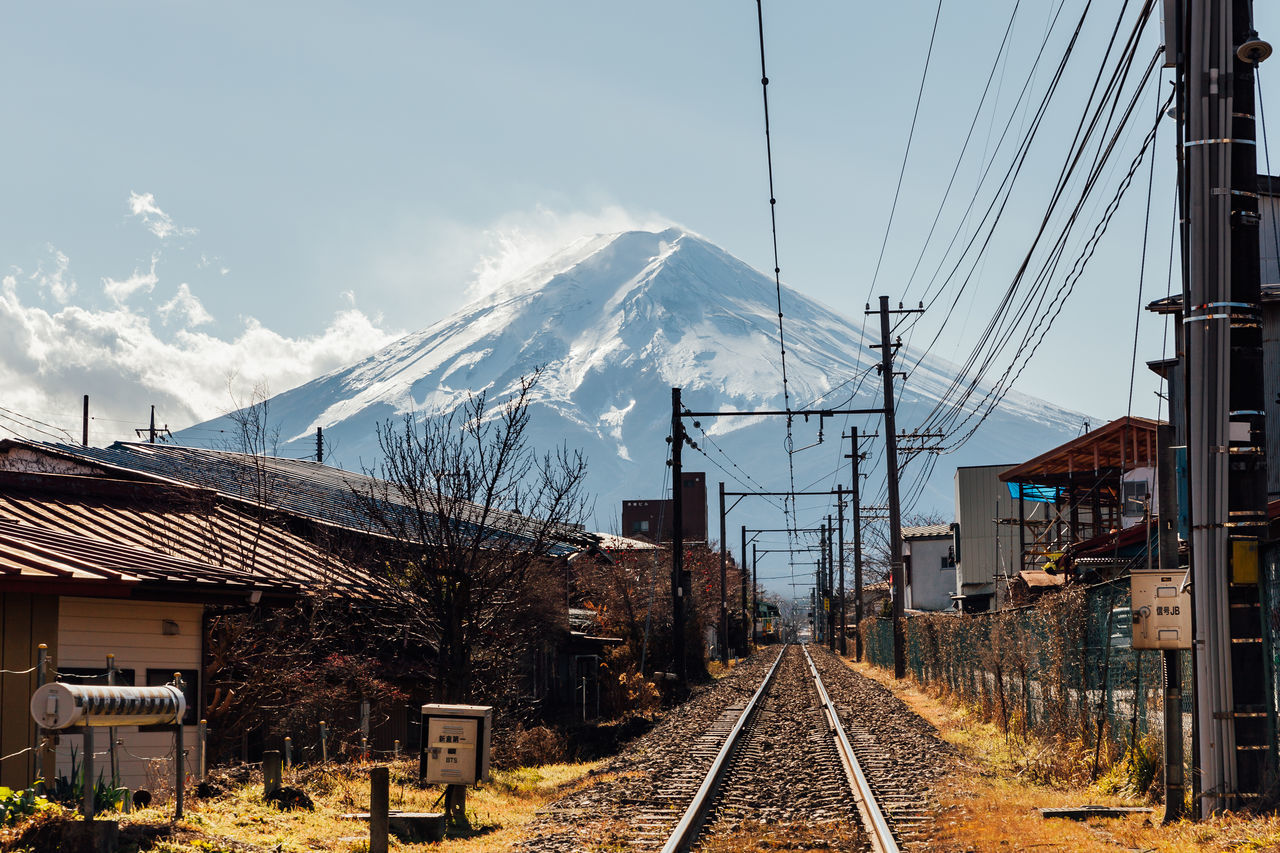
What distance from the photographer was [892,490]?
125 feet

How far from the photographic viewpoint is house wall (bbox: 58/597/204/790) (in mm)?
12555

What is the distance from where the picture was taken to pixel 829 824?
12.0 m

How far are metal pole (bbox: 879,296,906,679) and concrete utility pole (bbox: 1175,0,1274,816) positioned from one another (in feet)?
86.9

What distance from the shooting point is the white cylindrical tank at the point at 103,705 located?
29.4 ft

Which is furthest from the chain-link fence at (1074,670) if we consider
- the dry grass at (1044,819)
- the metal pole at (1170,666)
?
the metal pole at (1170,666)

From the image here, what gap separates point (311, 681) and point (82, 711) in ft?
31.9

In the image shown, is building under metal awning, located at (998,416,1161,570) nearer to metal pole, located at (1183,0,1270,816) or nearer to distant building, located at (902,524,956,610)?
metal pole, located at (1183,0,1270,816)

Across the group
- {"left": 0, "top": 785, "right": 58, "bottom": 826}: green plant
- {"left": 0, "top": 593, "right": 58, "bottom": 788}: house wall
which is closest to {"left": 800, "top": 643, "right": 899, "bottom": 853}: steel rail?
{"left": 0, "top": 785, "right": 58, "bottom": 826}: green plant

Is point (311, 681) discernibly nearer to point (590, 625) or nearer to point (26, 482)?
point (26, 482)

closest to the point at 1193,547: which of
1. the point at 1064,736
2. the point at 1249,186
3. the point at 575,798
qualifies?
the point at 1249,186

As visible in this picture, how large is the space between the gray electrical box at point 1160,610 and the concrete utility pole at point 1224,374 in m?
0.20

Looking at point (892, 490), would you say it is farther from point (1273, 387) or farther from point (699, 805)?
point (699, 805)

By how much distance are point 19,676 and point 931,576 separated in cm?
6606

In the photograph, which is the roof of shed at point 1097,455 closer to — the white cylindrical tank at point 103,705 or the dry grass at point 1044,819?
the dry grass at point 1044,819
